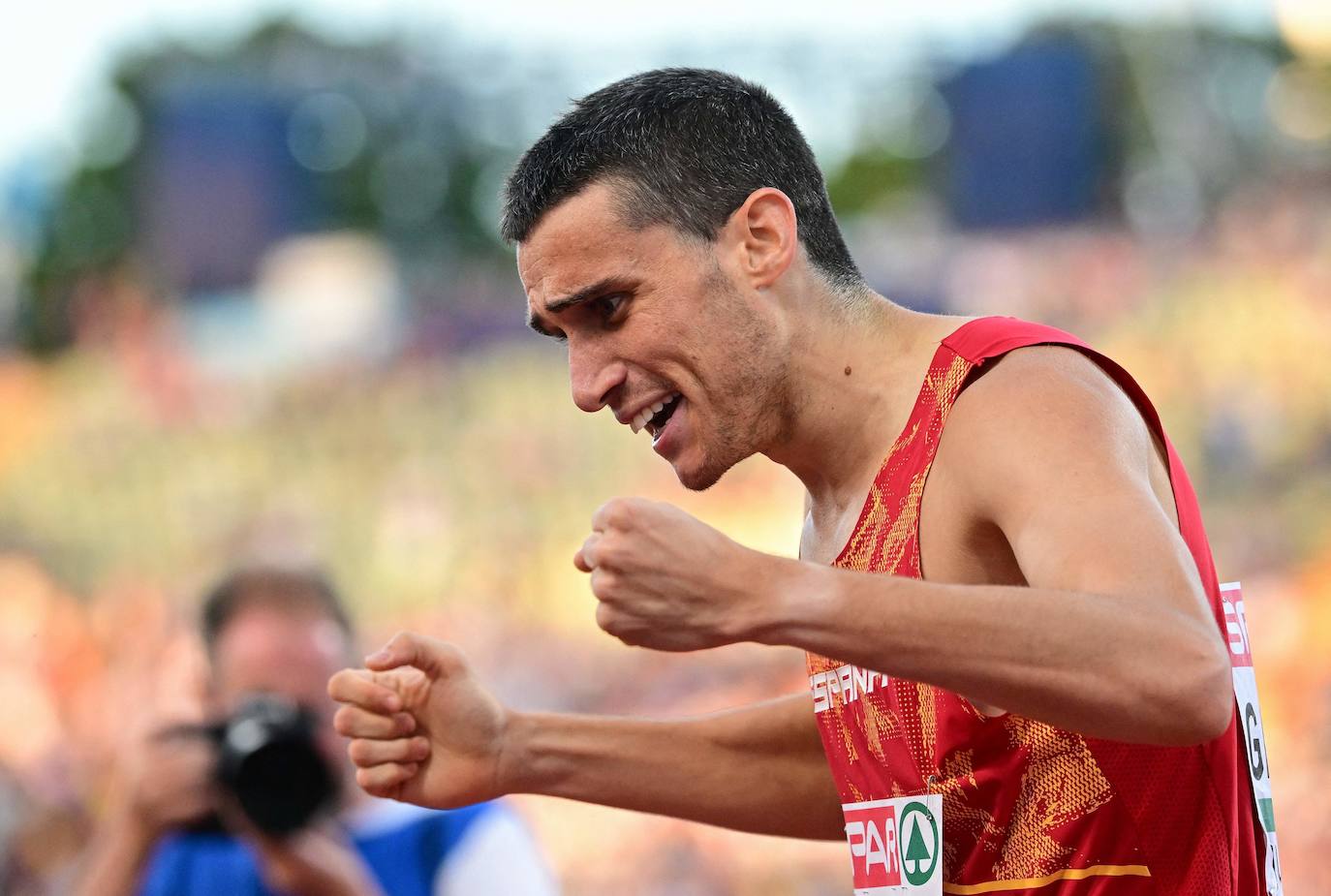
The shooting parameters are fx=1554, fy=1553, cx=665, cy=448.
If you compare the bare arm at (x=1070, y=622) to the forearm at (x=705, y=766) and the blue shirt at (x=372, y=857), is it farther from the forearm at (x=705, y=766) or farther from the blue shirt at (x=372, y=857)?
the blue shirt at (x=372, y=857)

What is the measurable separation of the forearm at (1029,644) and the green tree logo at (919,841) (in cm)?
44

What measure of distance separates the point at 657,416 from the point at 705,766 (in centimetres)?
66

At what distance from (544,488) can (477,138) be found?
5.53 m

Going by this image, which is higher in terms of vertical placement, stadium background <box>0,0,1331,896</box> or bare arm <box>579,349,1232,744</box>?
stadium background <box>0,0,1331,896</box>

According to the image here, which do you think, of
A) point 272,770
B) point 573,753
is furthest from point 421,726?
point 272,770

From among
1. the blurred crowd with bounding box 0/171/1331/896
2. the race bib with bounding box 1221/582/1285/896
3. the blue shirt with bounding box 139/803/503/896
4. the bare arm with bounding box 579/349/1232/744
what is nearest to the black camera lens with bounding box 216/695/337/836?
the blue shirt with bounding box 139/803/503/896

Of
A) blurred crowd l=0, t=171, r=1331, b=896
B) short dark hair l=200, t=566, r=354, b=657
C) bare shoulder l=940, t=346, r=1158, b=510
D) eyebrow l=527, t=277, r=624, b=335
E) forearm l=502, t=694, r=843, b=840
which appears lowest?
forearm l=502, t=694, r=843, b=840

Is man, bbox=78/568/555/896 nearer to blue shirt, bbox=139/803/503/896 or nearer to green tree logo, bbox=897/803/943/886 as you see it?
blue shirt, bbox=139/803/503/896

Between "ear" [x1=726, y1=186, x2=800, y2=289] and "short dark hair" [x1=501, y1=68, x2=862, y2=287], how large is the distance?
0.02 metres

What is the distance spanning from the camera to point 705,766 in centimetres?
272

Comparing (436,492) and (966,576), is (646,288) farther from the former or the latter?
(436,492)

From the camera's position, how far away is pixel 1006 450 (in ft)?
6.42

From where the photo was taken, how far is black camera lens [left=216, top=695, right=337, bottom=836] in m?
3.29

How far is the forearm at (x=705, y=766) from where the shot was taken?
267 centimetres
